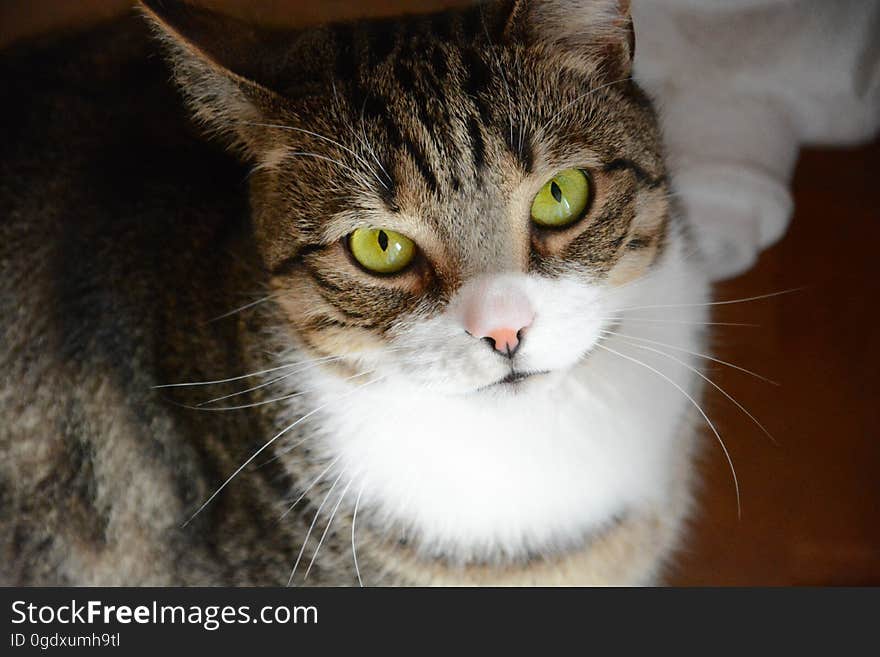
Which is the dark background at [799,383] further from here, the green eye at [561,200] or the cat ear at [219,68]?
the green eye at [561,200]

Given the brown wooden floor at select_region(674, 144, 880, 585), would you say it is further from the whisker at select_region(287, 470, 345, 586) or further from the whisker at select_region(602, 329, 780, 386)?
the whisker at select_region(287, 470, 345, 586)

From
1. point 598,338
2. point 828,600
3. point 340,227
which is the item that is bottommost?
point 828,600

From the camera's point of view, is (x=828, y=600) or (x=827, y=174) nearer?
(x=828, y=600)

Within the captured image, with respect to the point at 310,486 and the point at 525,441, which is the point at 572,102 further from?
the point at 310,486

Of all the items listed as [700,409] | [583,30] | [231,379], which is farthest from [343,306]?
[700,409]

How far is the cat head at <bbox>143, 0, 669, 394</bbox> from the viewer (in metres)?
0.70

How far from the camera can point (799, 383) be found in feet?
3.40

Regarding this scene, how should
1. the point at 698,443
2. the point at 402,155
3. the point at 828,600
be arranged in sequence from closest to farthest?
1. the point at 402,155
2. the point at 828,600
3. the point at 698,443

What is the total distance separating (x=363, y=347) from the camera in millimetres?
771

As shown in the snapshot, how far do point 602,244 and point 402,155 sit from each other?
18 centimetres

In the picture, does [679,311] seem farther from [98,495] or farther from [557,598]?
[98,495]

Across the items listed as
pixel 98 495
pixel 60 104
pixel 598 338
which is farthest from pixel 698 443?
pixel 60 104

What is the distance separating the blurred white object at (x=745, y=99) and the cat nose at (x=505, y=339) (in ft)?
1.24

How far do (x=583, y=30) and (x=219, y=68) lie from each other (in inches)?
12.0
